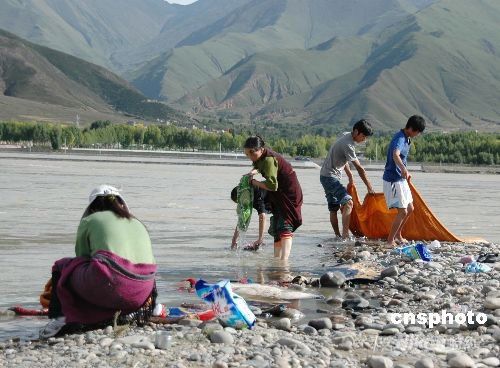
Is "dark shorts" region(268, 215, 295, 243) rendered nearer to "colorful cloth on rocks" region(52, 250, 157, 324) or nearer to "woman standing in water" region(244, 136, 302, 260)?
"woman standing in water" region(244, 136, 302, 260)

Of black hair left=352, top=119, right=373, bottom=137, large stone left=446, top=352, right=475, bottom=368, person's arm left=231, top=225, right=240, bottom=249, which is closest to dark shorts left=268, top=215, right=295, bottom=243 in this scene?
person's arm left=231, top=225, right=240, bottom=249

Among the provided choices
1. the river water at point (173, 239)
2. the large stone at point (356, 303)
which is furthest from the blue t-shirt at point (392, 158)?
the large stone at point (356, 303)

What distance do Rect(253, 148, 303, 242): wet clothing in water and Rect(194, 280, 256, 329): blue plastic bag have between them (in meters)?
4.78

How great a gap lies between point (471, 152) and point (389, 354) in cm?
18093

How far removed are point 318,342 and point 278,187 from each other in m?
6.20

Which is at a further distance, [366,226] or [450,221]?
[450,221]

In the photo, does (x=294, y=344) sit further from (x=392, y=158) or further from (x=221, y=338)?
(x=392, y=158)

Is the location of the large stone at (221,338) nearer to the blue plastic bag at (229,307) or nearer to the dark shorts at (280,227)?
the blue plastic bag at (229,307)

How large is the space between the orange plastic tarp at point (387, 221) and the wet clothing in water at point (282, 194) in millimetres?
3653

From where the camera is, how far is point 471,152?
18400 centimetres

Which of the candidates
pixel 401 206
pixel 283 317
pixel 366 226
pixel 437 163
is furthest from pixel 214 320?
pixel 437 163

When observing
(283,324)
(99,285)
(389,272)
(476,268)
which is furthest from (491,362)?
(476,268)

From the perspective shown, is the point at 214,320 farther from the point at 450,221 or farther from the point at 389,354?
the point at 450,221

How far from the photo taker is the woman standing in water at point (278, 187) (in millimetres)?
14000
